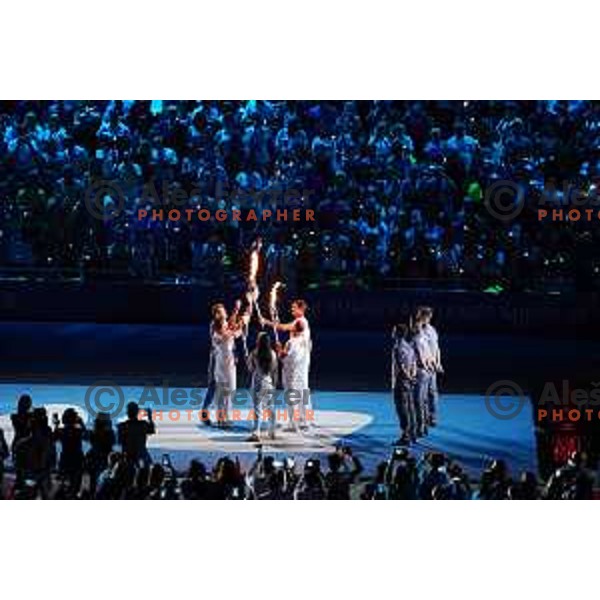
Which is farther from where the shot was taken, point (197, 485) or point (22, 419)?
point (22, 419)

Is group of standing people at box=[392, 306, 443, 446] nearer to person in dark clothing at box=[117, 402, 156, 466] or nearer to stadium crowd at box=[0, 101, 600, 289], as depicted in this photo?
stadium crowd at box=[0, 101, 600, 289]

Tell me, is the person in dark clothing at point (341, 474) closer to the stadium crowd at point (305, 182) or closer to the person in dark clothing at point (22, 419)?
the stadium crowd at point (305, 182)

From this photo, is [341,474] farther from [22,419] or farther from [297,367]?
[22,419]

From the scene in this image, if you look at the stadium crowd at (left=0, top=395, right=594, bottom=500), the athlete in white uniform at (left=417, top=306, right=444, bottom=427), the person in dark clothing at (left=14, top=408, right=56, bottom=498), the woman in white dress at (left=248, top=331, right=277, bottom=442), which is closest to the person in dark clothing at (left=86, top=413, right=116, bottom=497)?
the stadium crowd at (left=0, top=395, right=594, bottom=500)

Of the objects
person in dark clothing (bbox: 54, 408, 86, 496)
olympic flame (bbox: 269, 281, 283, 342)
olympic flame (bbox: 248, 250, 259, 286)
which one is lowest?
person in dark clothing (bbox: 54, 408, 86, 496)

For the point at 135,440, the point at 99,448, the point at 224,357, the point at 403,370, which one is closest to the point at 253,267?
the point at 224,357
